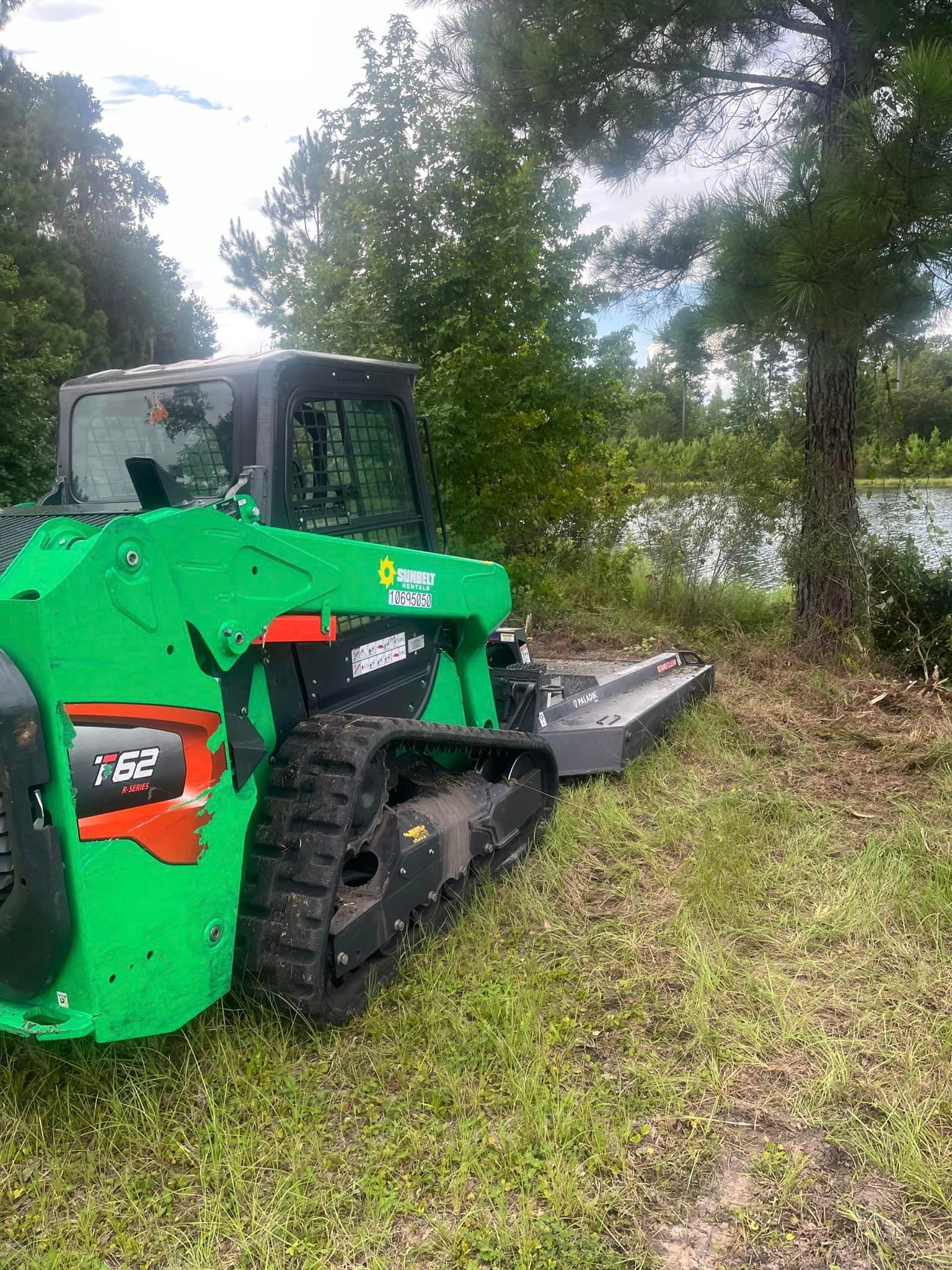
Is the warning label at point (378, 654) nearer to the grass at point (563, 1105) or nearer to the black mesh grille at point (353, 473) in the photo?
the black mesh grille at point (353, 473)

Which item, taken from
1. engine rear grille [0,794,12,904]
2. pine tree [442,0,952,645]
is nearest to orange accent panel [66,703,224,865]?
engine rear grille [0,794,12,904]

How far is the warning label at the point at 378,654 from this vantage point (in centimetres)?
346

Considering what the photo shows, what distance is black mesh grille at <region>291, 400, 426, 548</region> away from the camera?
3328 millimetres

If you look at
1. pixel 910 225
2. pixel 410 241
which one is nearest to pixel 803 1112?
pixel 910 225

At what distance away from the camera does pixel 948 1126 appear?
8.08 ft

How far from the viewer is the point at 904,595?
24.8 ft

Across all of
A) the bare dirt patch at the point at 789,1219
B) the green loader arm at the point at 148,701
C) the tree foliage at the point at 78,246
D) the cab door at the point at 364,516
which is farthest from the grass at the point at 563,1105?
the tree foliage at the point at 78,246

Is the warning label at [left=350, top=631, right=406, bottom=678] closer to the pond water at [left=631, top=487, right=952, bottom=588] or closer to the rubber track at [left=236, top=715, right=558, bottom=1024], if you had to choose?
the rubber track at [left=236, top=715, right=558, bottom=1024]

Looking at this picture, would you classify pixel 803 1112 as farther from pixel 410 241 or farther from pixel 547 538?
pixel 547 538

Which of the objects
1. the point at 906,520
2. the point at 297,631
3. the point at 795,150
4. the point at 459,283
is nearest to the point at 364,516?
the point at 297,631

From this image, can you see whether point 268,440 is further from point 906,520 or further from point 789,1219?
point 906,520

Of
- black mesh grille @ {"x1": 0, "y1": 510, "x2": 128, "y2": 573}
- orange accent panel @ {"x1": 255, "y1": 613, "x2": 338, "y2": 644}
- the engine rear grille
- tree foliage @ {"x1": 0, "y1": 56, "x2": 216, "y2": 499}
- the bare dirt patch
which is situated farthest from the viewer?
tree foliage @ {"x1": 0, "y1": 56, "x2": 216, "y2": 499}

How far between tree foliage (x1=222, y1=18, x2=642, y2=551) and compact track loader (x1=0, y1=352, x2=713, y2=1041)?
391 centimetres

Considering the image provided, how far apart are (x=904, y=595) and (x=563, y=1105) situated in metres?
Answer: 6.18
